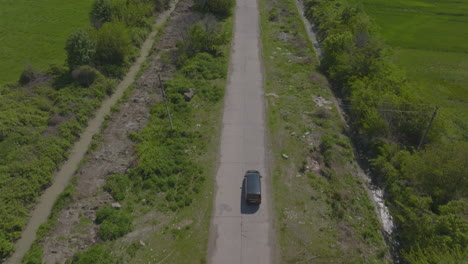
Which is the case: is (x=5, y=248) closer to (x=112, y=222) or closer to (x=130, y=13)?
(x=112, y=222)

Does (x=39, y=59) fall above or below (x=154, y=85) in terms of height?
above

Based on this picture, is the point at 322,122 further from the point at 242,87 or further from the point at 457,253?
the point at 457,253

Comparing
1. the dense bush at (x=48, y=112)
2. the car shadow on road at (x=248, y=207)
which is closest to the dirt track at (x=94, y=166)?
the dense bush at (x=48, y=112)

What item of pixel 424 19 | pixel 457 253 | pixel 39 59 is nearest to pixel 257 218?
pixel 457 253

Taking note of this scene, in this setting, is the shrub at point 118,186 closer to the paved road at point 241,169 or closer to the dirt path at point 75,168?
the dirt path at point 75,168

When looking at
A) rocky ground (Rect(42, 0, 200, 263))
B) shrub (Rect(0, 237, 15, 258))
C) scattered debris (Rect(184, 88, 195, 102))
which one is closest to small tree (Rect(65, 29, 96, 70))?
rocky ground (Rect(42, 0, 200, 263))

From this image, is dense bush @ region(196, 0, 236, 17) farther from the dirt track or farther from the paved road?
the dirt track
